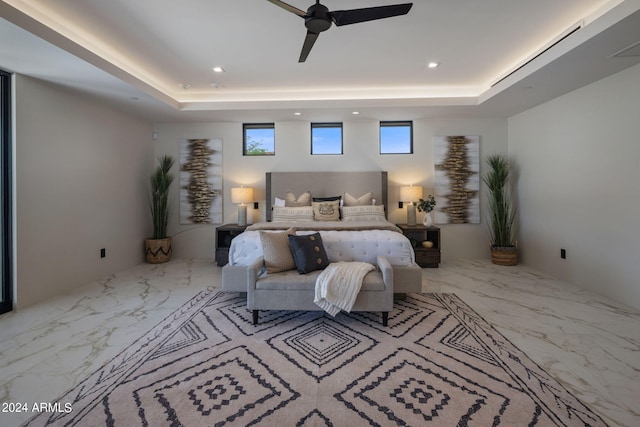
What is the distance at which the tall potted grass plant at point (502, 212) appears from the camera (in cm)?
462

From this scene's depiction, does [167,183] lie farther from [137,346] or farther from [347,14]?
[347,14]

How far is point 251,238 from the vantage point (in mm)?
3180

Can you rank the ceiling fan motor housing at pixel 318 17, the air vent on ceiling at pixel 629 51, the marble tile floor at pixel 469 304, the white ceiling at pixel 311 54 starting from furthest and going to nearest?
the air vent on ceiling at pixel 629 51 < the white ceiling at pixel 311 54 < the ceiling fan motor housing at pixel 318 17 < the marble tile floor at pixel 469 304

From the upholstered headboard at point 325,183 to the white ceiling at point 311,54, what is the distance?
1061 millimetres

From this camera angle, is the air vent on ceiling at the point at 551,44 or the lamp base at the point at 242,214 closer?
the air vent on ceiling at the point at 551,44

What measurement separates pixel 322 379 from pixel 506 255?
13.4 ft

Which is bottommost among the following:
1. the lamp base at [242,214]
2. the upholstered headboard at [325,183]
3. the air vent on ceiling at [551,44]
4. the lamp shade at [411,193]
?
the lamp base at [242,214]

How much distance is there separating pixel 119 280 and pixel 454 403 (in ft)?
13.9

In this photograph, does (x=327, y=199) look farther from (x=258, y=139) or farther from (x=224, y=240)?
(x=224, y=240)

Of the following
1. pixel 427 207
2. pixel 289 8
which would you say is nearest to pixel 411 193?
pixel 427 207

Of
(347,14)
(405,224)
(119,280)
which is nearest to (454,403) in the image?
(347,14)

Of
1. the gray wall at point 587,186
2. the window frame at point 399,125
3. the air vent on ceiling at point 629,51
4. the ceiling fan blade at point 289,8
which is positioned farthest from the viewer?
the window frame at point 399,125

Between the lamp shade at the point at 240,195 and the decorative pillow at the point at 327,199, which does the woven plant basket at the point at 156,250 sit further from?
the decorative pillow at the point at 327,199

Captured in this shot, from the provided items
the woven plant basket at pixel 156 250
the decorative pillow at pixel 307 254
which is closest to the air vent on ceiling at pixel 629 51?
the decorative pillow at pixel 307 254
